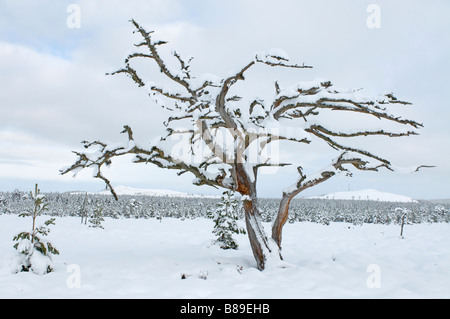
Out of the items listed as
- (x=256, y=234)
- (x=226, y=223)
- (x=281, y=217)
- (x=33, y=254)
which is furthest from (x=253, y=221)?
(x=226, y=223)

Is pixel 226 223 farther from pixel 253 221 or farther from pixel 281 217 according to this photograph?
pixel 253 221

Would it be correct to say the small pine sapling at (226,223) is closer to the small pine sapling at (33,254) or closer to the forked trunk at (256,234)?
the forked trunk at (256,234)

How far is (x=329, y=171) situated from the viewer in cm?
753

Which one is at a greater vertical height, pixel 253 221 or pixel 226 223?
pixel 253 221

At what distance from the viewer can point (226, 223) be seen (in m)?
14.0

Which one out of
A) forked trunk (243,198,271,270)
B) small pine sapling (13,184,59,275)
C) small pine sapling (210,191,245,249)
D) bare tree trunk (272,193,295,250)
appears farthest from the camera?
small pine sapling (210,191,245,249)

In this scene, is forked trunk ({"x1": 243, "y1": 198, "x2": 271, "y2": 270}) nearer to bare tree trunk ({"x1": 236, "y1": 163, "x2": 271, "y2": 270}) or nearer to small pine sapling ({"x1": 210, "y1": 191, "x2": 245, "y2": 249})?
bare tree trunk ({"x1": 236, "y1": 163, "x2": 271, "y2": 270})

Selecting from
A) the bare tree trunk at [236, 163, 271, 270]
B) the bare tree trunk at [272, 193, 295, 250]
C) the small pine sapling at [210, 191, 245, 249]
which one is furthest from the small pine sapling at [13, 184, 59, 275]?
the small pine sapling at [210, 191, 245, 249]

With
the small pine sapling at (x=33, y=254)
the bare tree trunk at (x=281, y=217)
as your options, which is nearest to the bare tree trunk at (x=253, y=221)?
the bare tree trunk at (x=281, y=217)

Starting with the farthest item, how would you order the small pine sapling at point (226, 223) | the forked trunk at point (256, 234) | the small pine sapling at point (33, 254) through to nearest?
the small pine sapling at point (226, 223)
the forked trunk at point (256, 234)
the small pine sapling at point (33, 254)

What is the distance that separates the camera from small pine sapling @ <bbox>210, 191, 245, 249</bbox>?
537 inches

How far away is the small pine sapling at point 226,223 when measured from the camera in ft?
44.7
